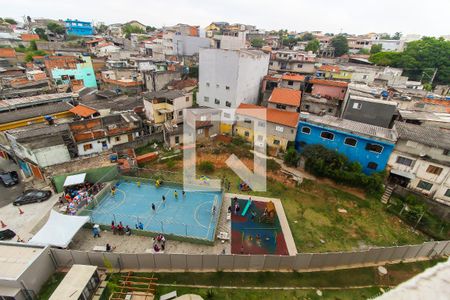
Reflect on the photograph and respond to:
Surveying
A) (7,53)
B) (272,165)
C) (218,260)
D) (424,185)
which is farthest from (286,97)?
(7,53)

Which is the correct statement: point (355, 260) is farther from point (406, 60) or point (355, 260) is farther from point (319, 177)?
point (406, 60)

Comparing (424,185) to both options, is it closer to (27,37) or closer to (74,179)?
(74,179)

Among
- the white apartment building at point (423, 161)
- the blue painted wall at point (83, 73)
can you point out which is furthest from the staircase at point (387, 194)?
the blue painted wall at point (83, 73)

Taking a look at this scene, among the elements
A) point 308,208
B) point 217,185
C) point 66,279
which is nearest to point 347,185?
point 308,208

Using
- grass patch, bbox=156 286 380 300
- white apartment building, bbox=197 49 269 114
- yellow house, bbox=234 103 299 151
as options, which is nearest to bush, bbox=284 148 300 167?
yellow house, bbox=234 103 299 151

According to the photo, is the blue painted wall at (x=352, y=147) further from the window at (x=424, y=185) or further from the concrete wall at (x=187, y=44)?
the concrete wall at (x=187, y=44)
